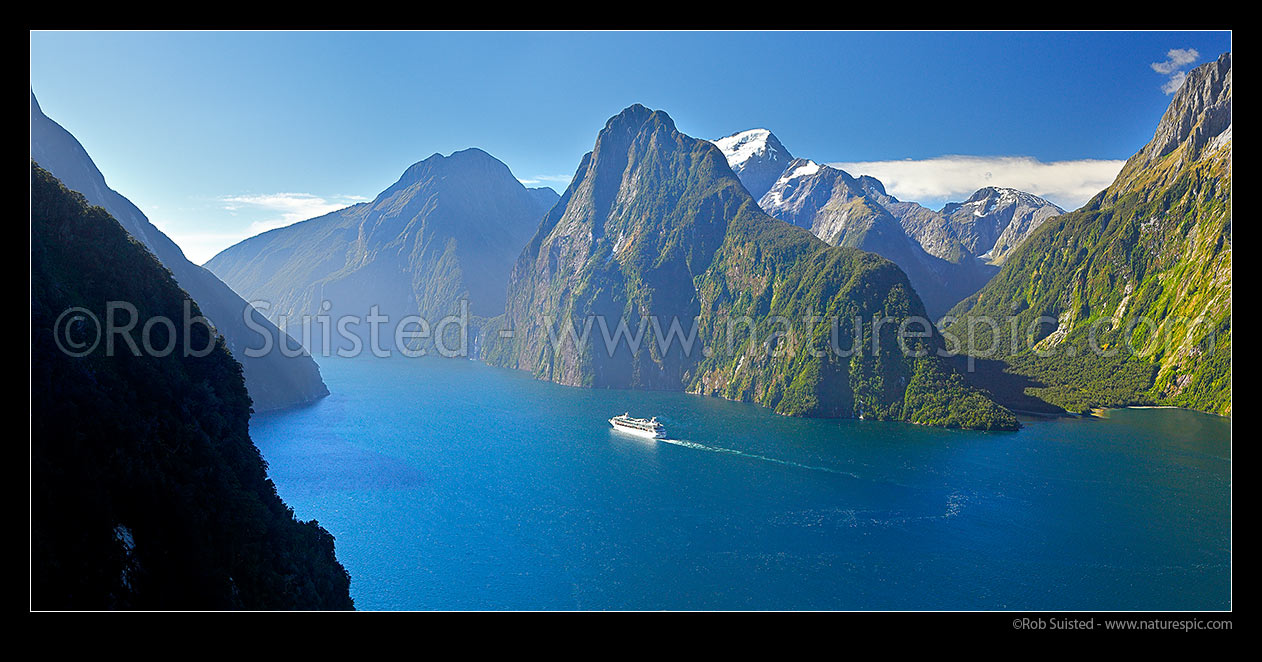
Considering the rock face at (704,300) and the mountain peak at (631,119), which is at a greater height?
the mountain peak at (631,119)

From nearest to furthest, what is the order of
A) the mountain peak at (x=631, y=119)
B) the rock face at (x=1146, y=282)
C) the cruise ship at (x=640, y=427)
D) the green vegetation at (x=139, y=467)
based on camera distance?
the green vegetation at (x=139, y=467) < the cruise ship at (x=640, y=427) < the rock face at (x=1146, y=282) < the mountain peak at (x=631, y=119)

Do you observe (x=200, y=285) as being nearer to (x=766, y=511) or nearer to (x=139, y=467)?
(x=766, y=511)

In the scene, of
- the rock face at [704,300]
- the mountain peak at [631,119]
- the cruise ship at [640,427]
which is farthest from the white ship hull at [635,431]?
the mountain peak at [631,119]

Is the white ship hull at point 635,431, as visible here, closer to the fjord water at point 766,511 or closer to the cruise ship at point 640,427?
the cruise ship at point 640,427

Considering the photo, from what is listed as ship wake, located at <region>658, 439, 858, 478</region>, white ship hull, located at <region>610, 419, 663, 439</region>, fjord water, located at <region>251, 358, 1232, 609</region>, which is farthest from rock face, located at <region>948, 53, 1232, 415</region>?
white ship hull, located at <region>610, 419, 663, 439</region>

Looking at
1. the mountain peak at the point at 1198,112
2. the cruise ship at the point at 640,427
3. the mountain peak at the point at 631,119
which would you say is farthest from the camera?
the mountain peak at the point at 631,119

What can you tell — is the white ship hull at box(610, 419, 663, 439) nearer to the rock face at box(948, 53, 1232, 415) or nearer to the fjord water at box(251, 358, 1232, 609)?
the fjord water at box(251, 358, 1232, 609)
